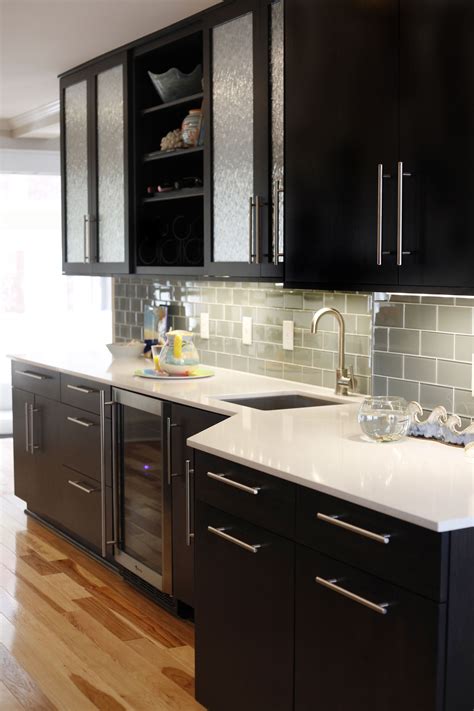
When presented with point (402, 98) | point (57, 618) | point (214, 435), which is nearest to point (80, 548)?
point (57, 618)

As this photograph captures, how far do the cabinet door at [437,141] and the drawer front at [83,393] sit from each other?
6.32ft

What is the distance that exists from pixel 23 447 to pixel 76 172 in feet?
5.16

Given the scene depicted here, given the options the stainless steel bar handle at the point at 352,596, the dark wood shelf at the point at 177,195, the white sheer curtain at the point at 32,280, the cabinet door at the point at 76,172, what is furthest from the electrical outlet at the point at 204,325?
the white sheer curtain at the point at 32,280

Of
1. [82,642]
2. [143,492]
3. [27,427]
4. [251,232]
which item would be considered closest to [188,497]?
[143,492]

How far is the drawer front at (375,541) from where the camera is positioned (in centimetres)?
193

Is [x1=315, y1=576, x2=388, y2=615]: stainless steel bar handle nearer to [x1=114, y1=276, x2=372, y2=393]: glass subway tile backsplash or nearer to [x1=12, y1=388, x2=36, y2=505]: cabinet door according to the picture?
[x1=114, y1=276, x2=372, y2=393]: glass subway tile backsplash

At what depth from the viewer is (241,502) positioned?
2615 mm

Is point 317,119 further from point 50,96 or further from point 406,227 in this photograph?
point 50,96

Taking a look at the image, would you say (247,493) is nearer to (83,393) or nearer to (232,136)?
(232,136)

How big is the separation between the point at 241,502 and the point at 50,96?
418 centimetres

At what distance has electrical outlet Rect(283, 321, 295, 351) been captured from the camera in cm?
401

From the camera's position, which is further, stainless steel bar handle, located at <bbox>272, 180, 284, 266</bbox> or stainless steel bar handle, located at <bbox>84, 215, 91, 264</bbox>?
stainless steel bar handle, located at <bbox>84, 215, 91, 264</bbox>

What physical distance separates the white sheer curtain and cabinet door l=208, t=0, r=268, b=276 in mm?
4445

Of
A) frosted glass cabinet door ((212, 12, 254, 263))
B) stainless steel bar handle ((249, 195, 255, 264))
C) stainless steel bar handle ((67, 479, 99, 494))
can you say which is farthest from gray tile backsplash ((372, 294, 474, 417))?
stainless steel bar handle ((67, 479, 99, 494))
